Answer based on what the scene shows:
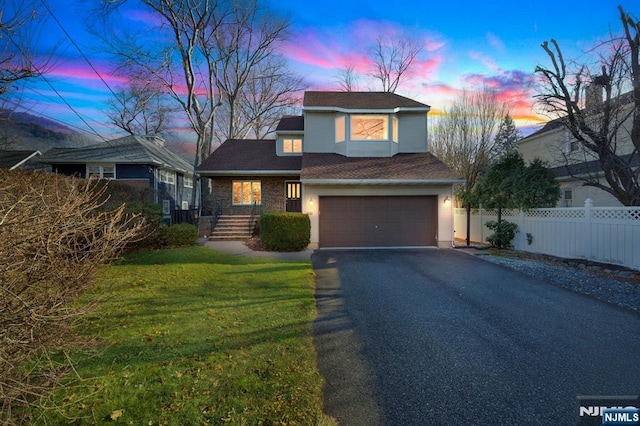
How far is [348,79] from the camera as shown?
89.8ft

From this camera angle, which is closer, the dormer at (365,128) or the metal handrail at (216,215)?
the dormer at (365,128)

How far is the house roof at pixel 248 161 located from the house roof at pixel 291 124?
133cm

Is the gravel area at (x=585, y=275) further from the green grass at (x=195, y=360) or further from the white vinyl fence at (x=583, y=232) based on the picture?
the green grass at (x=195, y=360)

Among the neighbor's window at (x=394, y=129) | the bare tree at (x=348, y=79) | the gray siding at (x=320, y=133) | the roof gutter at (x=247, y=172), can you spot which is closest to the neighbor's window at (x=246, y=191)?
the roof gutter at (x=247, y=172)

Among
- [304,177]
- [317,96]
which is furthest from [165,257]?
[317,96]

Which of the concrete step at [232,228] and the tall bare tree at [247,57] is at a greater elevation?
the tall bare tree at [247,57]

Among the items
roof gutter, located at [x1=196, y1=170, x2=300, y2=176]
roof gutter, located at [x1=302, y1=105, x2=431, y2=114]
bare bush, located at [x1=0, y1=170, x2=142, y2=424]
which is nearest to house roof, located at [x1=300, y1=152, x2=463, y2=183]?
roof gutter, located at [x1=196, y1=170, x2=300, y2=176]

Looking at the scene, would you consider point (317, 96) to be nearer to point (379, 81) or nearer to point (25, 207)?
point (379, 81)

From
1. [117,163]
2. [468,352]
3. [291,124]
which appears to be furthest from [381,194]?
[117,163]

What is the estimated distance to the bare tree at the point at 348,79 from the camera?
26.8 m

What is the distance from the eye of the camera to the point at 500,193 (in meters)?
13.1

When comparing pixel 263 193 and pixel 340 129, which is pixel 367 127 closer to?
pixel 340 129

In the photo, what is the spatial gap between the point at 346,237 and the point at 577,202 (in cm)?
1244

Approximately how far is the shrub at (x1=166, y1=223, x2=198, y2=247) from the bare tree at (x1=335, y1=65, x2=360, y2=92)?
19.5 metres
